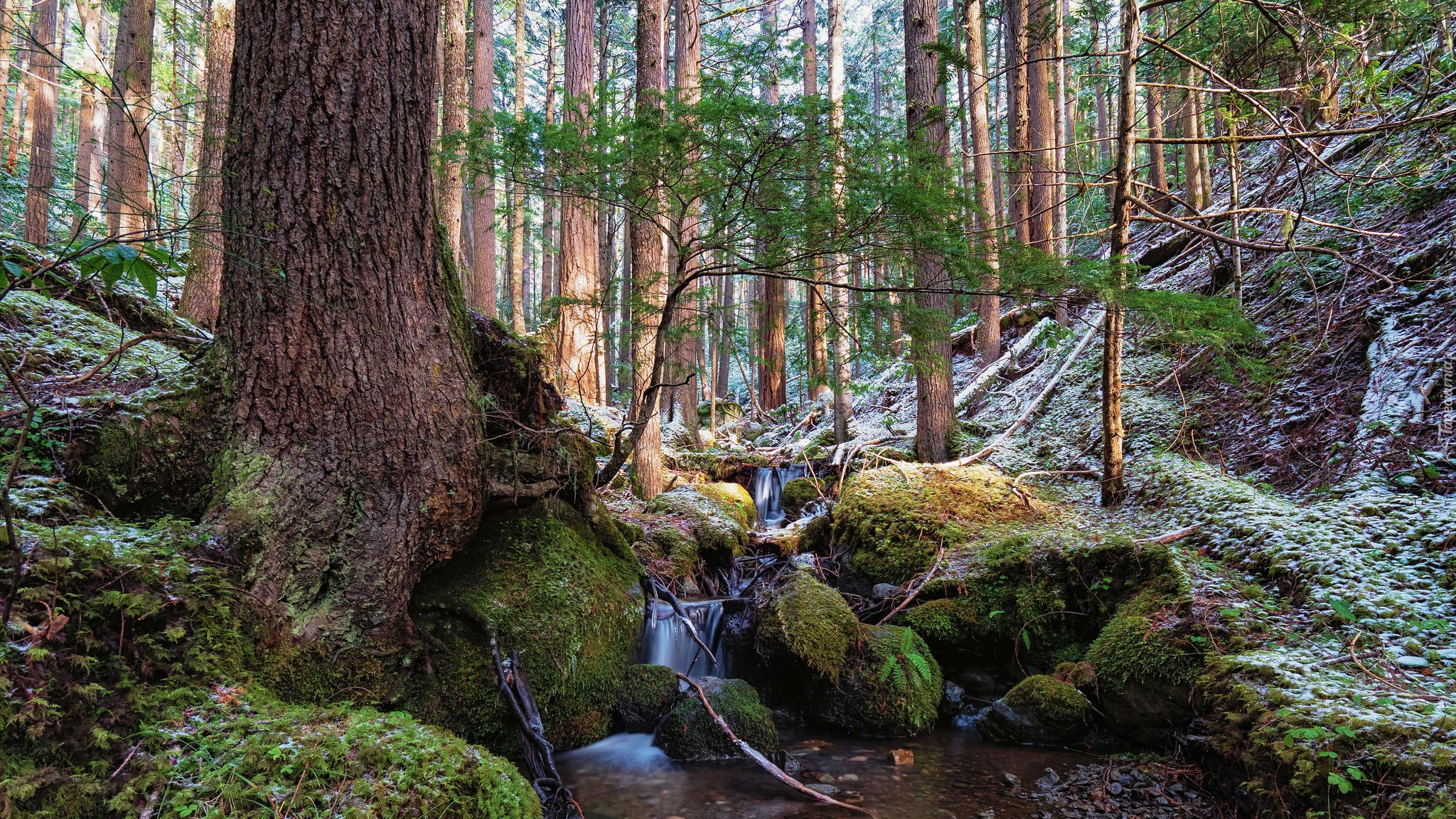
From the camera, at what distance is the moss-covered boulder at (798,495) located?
1038cm

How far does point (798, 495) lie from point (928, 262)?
6.41 metres

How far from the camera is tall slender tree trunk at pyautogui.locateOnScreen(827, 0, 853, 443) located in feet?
13.6

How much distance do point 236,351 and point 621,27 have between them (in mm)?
25016

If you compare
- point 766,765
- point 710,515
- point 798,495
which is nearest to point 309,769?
point 766,765

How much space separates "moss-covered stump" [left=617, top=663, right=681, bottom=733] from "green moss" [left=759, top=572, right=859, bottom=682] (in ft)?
3.43

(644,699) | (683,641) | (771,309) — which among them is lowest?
(644,699)

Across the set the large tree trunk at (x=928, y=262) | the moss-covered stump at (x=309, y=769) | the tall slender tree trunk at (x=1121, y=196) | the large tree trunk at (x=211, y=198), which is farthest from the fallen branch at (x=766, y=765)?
the large tree trunk at (x=211, y=198)

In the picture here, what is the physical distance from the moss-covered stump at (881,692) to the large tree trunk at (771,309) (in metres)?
2.62

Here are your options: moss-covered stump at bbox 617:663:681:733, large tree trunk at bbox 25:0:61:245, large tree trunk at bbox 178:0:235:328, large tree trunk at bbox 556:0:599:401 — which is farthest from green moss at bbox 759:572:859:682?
large tree trunk at bbox 25:0:61:245

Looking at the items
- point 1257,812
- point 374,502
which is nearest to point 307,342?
point 374,502

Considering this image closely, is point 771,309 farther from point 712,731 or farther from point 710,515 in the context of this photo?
point 712,731

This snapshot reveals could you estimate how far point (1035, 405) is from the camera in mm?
9398

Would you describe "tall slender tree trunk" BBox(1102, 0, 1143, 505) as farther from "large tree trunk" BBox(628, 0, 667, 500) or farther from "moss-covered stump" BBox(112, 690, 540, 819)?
"moss-covered stump" BBox(112, 690, 540, 819)

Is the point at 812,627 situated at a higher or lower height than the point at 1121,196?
lower
